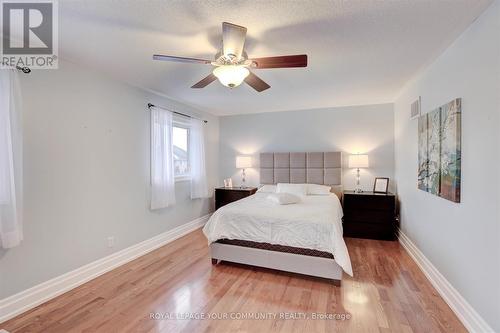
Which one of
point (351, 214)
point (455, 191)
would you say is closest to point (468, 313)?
point (455, 191)

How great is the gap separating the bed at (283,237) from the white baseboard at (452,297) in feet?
2.78

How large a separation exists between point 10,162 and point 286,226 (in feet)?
8.53

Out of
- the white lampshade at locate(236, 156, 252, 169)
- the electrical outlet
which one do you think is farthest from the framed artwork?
the electrical outlet

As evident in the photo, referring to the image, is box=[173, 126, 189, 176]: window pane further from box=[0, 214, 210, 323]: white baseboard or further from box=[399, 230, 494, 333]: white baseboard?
box=[399, 230, 494, 333]: white baseboard

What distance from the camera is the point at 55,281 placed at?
2297mm

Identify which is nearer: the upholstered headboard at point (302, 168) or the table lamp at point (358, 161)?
the table lamp at point (358, 161)

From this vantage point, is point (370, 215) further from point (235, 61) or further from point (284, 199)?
point (235, 61)

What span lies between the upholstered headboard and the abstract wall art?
158 cm

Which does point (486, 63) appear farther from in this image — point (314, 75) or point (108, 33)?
point (108, 33)

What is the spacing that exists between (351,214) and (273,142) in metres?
2.07

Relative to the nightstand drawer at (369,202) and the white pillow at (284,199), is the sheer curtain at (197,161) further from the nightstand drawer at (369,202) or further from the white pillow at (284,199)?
the nightstand drawer at (369,202)

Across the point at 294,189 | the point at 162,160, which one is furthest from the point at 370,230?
the point at 162,160

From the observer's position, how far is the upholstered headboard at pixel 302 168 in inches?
172

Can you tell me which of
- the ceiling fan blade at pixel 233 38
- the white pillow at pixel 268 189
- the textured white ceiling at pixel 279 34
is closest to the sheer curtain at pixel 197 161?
the white pillow at pixel 268 189
